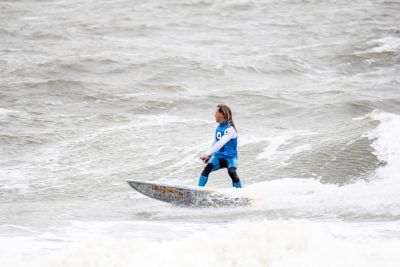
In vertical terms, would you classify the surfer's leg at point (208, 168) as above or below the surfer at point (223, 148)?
below

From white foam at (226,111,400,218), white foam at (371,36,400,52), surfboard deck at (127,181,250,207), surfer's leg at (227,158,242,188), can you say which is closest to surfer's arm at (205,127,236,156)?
surfer's leg at (227,158,242,188)

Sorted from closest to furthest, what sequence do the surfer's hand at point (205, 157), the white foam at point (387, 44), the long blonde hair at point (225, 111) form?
the long blonde hair at point (225, 111) < the surfer's hand at point (205, 157) < the white foam at point (387, 44)

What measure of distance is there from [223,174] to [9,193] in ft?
14.7

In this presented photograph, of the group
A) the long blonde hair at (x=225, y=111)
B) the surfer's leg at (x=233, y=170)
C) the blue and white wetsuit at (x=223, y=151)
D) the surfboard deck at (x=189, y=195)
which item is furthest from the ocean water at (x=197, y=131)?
the long blonde hair at (x=225, y=111)

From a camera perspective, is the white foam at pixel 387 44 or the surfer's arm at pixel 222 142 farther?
the white foam at pixel 387 44

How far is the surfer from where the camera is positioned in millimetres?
11328

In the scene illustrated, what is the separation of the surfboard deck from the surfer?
0.86 ft

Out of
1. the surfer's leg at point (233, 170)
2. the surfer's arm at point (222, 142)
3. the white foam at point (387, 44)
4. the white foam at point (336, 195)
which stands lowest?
the white foam at point (336, 195)

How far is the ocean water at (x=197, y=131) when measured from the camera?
8211mm

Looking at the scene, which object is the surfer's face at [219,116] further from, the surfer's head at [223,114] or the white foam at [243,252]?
the white foam at [243,252]

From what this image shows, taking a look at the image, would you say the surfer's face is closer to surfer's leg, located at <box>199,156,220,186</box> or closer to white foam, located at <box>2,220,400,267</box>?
surfer's leg, located at <box>199,156,220,186</box>

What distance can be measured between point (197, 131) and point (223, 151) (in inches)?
250

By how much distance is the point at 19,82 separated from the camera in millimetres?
22828

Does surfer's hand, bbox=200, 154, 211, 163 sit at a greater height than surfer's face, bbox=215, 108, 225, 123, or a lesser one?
lesser
